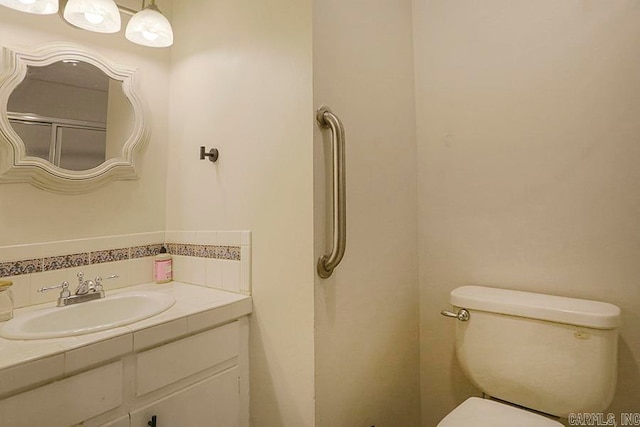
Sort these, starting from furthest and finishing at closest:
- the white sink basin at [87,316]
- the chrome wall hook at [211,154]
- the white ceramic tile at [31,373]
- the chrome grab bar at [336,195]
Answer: the chrome wall hook at [211,154]
the chrome grab bar at [336,195]
the white sink basin at [87,316]
the white ceramic tile at [31,373]

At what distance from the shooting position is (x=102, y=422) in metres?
0.87

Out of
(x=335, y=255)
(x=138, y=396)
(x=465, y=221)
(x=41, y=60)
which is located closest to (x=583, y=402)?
(x=465, y=221)

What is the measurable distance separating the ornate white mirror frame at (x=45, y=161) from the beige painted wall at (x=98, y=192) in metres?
Result: 0.04

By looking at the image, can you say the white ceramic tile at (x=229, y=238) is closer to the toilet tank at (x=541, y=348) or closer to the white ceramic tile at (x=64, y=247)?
the white ceramic tile at (x=64, y=247)

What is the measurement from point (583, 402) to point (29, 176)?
1.94 meters

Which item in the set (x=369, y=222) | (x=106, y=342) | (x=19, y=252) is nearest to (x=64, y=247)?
(x=19, y=252)

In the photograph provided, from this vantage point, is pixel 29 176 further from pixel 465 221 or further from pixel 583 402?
pixel 583 402

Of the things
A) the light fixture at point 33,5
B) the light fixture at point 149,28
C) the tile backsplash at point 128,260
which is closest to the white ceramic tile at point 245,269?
the tile backsplash at point 128,260

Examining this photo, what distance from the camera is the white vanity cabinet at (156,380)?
79 centimetres

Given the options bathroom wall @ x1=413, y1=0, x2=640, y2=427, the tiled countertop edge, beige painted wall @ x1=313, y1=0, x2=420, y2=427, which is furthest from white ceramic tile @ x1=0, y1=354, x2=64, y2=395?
bathroom wall @ x1=413, y1=0, x2=640, y2=427

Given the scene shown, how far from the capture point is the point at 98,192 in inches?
54.1

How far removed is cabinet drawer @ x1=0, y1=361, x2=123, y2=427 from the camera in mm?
740

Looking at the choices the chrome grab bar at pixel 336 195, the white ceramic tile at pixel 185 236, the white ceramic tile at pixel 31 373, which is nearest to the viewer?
the white ceramic tile at pixel 31 373

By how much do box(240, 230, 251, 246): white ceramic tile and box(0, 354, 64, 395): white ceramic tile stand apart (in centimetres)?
61
